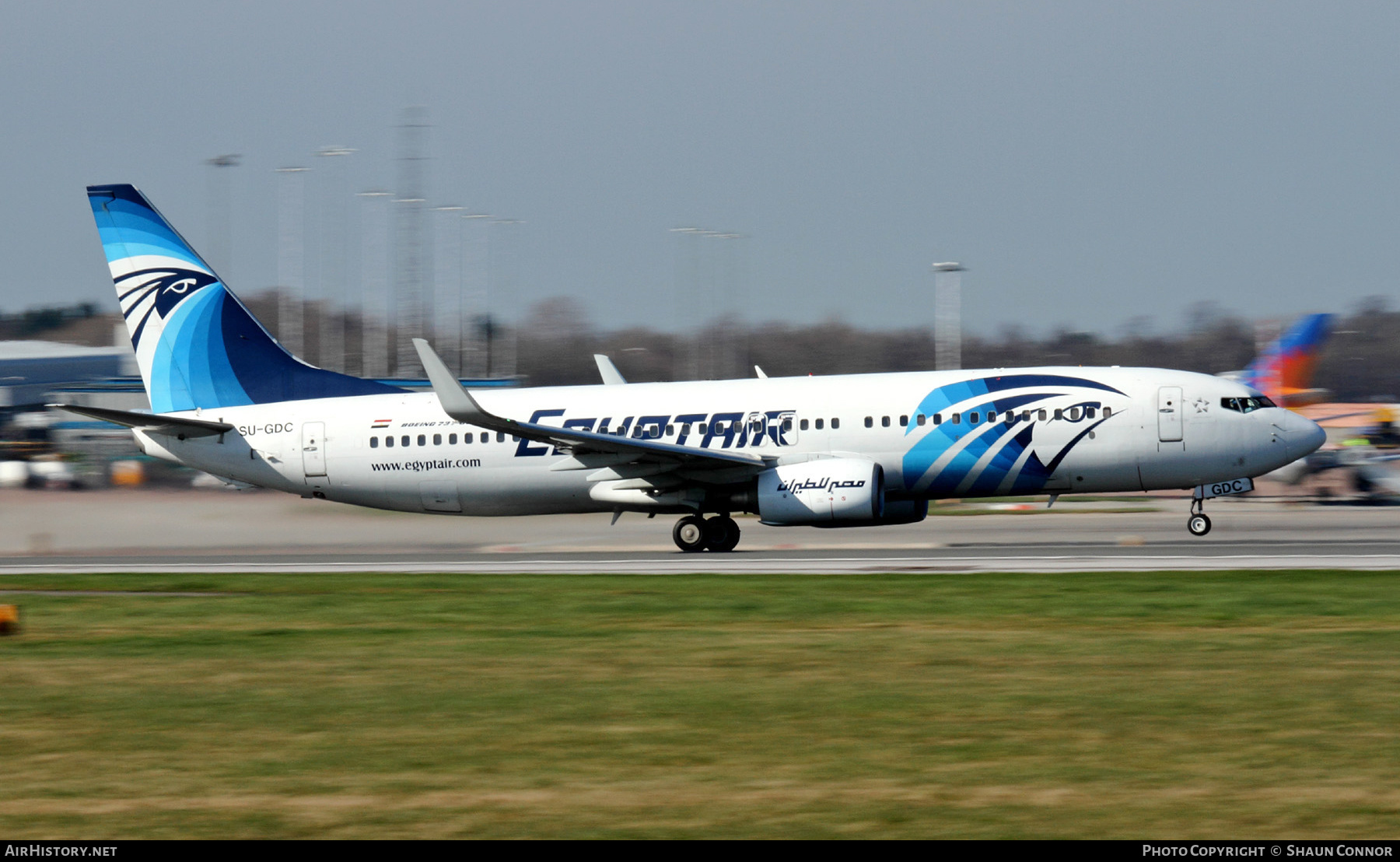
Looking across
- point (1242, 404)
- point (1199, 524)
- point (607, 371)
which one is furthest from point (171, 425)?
point (1242, 404)

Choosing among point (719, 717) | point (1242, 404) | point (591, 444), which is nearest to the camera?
point (719, 717)

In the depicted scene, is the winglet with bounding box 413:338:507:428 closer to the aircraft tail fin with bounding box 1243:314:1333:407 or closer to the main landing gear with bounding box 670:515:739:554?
the main landing gear with bounding box 670:515:739:554

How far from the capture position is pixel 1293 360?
5097cm

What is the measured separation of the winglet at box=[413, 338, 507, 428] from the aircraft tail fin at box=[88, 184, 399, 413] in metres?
4.89

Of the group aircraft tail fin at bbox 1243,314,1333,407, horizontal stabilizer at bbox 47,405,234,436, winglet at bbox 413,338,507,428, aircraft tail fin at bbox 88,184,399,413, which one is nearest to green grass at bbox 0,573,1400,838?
winglet at bbox 413,338,507,428

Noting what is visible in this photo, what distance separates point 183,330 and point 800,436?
1376 cm

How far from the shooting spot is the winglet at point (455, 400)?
26766 mm

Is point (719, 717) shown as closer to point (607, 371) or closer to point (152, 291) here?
point (607, 371)

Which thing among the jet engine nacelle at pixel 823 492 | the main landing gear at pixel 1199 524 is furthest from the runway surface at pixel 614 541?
the jet engine nacelle at pixel 823 492

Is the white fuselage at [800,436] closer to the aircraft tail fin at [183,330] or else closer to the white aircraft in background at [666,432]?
the white aircraft in background at [666,432]

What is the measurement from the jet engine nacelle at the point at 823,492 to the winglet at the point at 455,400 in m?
5.45

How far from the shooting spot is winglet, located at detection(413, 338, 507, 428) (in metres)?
26.8

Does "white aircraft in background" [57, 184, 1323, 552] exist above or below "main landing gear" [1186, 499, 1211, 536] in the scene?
above
